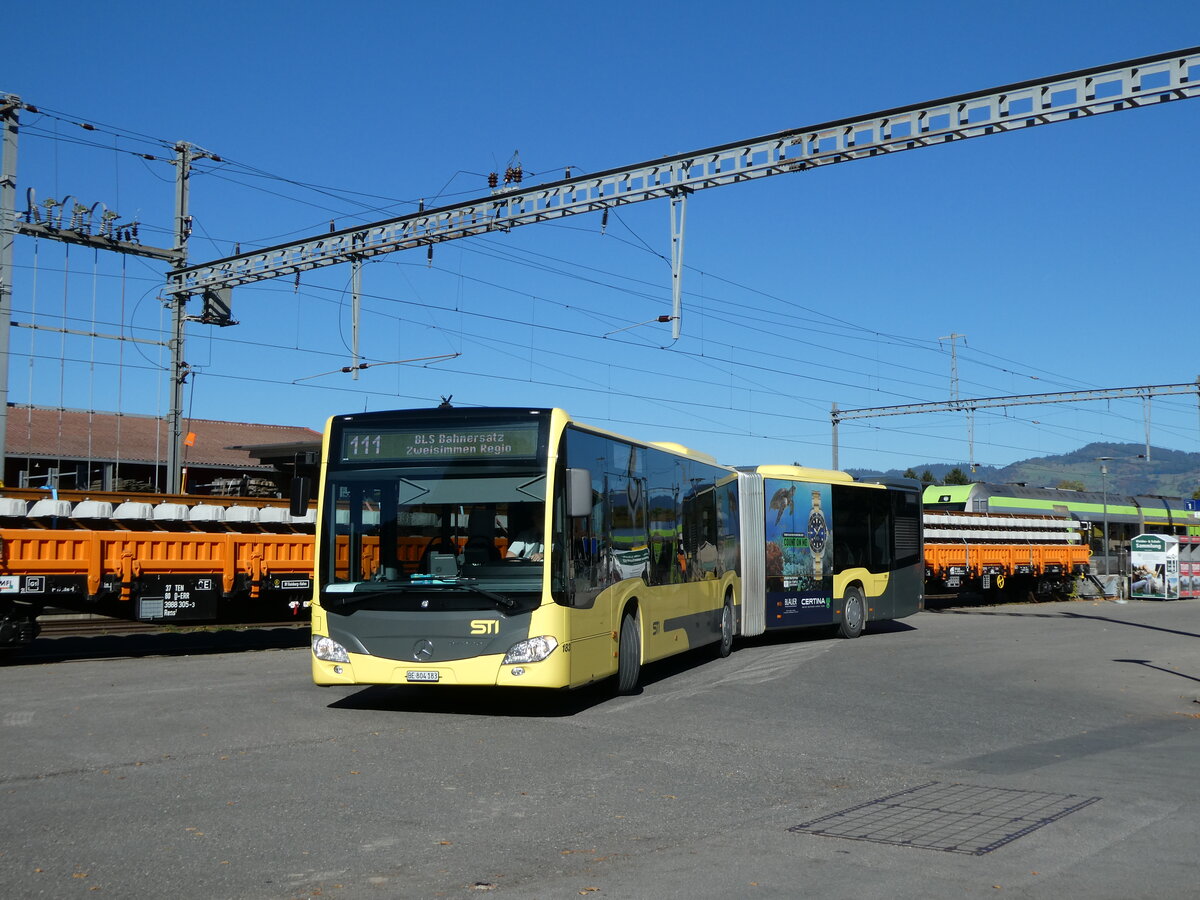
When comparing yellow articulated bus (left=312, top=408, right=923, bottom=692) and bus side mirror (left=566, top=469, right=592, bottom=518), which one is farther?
bus side mirror (left=566, top=469, right=592, bottom=518)

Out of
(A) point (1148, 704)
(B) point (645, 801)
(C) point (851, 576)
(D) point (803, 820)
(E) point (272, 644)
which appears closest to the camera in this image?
(D) point (803, 820)

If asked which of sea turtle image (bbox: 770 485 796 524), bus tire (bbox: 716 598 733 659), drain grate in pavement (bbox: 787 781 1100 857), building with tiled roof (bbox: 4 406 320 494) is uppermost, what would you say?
building with tiled roof (bbox: 4 406 320 494)

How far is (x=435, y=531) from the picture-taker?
1180 cm

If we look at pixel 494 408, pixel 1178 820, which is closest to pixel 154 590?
pixel 494 408

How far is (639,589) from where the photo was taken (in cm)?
1406

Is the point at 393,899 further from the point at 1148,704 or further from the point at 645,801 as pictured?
the point at 1148,704

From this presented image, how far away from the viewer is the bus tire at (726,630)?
720 inches

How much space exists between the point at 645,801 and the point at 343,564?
4.96 metres

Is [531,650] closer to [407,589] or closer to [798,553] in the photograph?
[407,589]

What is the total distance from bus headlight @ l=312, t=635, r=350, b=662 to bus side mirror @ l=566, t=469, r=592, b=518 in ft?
8.21

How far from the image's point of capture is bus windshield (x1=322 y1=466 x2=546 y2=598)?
1162cm

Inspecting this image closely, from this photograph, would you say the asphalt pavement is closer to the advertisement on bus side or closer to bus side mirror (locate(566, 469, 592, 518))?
bus side mirror (locate(566, 469, 592, 518))

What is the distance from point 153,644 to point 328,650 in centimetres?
934

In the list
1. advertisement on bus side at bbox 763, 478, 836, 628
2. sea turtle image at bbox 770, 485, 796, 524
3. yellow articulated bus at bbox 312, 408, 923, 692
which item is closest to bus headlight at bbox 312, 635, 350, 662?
yellow articulated bus at bbox 312, 408, 923, 692
